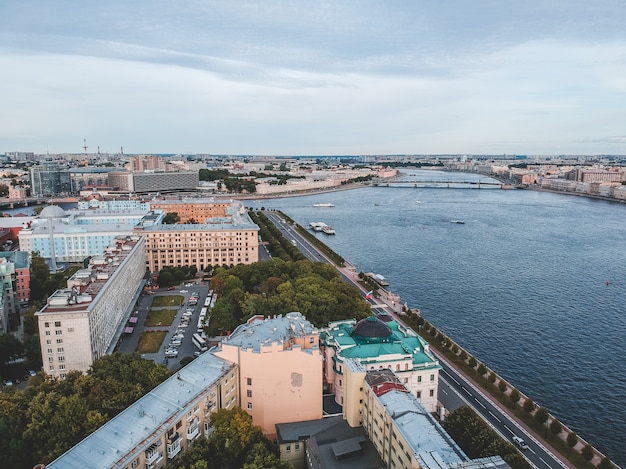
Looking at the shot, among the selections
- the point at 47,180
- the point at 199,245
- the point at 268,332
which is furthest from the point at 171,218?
the point at 47,180

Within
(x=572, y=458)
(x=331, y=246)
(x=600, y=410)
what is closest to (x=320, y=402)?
(x=572, y=458)

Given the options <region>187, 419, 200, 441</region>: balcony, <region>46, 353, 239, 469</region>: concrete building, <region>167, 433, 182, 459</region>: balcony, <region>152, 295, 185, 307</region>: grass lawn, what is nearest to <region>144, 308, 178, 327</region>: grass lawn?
<region>152, 295, 185, 307</region>: grass lawn

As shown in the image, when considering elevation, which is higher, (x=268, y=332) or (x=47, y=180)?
(x=47, y=180)

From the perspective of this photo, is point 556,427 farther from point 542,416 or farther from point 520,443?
point 520,443

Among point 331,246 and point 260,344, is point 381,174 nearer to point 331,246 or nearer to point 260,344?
point 331,246

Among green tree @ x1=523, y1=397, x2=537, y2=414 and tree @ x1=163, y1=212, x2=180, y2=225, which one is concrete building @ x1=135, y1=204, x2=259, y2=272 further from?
green tree @ x1=523, y1=397, x2=537, y2=414
